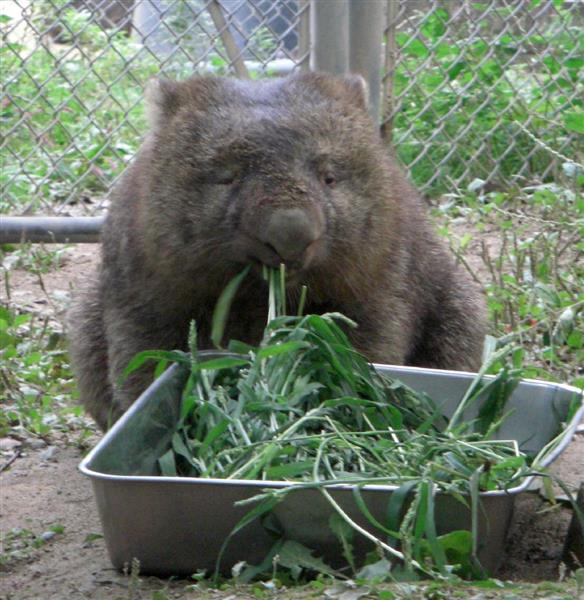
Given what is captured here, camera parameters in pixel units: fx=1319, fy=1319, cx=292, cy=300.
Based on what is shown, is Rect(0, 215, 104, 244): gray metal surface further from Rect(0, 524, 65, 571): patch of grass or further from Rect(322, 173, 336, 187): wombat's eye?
Rect(0, 524, 65, 571): patch of grass

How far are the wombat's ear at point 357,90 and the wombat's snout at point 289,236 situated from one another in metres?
0.81

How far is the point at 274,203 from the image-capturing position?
3646mm

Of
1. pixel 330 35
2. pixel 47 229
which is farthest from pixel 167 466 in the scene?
pixel 47 229

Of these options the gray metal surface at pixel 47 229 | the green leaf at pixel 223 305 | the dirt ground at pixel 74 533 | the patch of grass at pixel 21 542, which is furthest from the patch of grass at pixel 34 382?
the green leaf at pixel 223 305

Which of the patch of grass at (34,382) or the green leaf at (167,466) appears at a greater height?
the green leaf at (167,466)

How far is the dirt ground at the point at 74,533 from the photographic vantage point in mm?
3303

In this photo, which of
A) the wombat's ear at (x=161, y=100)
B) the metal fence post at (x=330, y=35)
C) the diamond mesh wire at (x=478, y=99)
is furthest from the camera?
the diamond mesh wire at (x=478, y=99)

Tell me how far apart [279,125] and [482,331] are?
4.64 ft

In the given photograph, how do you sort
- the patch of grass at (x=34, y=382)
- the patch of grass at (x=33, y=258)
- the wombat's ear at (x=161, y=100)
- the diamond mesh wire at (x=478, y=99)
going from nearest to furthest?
the wombat's ear at (x=161, y=100), the patch of grass at (x=34, y=382), the patch of grass at (x=33, y=258), the diamond mesh wire at (x=478, y=99)

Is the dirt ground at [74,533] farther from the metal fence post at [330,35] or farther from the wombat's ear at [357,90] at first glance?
the metal fence post at [330,35]

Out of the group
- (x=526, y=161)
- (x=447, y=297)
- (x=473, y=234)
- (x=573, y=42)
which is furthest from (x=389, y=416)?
(x=573, y=42)

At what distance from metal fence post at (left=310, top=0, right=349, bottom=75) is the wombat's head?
1763 mm

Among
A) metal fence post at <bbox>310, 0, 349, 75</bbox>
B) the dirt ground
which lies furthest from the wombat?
metal fence post at <bbox>310, 0, 349, 75</bbox>

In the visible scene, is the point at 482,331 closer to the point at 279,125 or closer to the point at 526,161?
the point at 279,125
